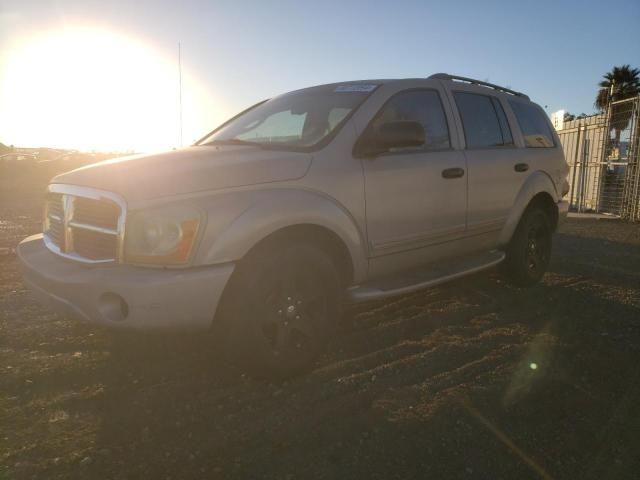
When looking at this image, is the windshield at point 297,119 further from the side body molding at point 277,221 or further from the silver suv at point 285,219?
the side body molding at point 277,221

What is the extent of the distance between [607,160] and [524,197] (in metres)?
9.75

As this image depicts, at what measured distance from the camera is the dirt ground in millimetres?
2266

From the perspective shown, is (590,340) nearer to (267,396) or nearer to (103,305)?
(267,396)

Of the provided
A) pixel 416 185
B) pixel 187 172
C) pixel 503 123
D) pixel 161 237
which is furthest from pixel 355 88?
pixel 161 237

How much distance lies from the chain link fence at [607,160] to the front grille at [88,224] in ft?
40.3

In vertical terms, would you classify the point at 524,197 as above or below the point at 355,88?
below

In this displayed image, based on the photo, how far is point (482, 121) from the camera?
15.0ft

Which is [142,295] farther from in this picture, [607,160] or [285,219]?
[607,160]

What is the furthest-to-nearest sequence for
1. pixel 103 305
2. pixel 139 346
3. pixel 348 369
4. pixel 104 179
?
pixel 139 346, pixel 348 369, pixel 104 179, pixel 103 305

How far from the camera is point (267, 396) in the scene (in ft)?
9.44

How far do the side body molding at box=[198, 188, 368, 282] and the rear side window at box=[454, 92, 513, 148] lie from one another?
1644 mm

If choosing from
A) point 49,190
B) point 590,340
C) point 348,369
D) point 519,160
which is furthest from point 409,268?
point 49,190

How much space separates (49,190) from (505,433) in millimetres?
3073

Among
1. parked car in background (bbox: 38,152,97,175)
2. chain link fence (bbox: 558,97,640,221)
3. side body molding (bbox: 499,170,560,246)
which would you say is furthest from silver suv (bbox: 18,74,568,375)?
parked car in background (bbox: 38,152,97,175)
